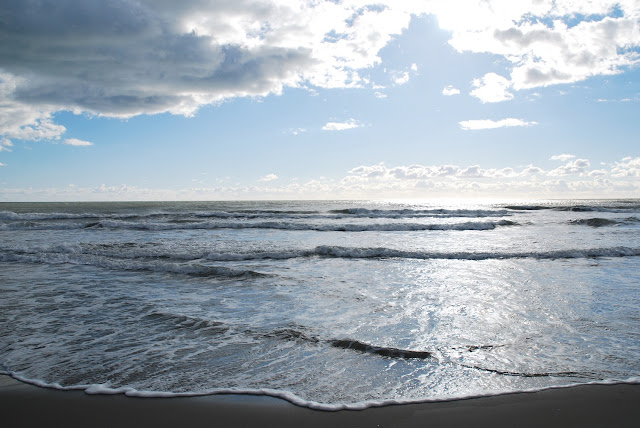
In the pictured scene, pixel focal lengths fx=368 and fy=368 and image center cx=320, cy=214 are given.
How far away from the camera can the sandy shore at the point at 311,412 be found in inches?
126

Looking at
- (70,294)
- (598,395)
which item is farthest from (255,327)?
(70,294)

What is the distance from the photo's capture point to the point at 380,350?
15.4ft

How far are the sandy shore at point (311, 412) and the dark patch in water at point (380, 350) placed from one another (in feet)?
3.45

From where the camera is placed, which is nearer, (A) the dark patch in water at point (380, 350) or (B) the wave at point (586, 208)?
(A) the dark patch in water at point (380, 350)

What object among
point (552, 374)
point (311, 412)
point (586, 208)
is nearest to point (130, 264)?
point (311, 412)

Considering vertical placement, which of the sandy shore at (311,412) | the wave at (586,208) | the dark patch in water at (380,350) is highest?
the wave at (586,208)

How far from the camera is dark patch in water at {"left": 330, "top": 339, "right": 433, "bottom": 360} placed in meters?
4.55

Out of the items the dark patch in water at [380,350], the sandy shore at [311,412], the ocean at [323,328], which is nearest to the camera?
the sandy shore at [311,412]

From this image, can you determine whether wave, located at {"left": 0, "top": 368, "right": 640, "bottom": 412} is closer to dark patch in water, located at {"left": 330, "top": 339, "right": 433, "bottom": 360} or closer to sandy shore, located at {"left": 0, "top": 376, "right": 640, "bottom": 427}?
sandy shore, located at {"left": 0, "top": 376, "right": 640, "bottom": 427}

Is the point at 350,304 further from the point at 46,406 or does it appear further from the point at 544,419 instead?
the point at 46,406

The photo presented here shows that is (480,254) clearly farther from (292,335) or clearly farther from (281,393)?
(281,393)

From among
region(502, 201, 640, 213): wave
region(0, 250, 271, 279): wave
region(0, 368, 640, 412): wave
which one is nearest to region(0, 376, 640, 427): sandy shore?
region(0, 368, 640, 412): wave

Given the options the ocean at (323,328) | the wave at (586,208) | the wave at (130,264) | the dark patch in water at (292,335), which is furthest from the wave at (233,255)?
the wave at (586,208)

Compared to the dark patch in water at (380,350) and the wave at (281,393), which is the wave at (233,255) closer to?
the wave at (281,393)
